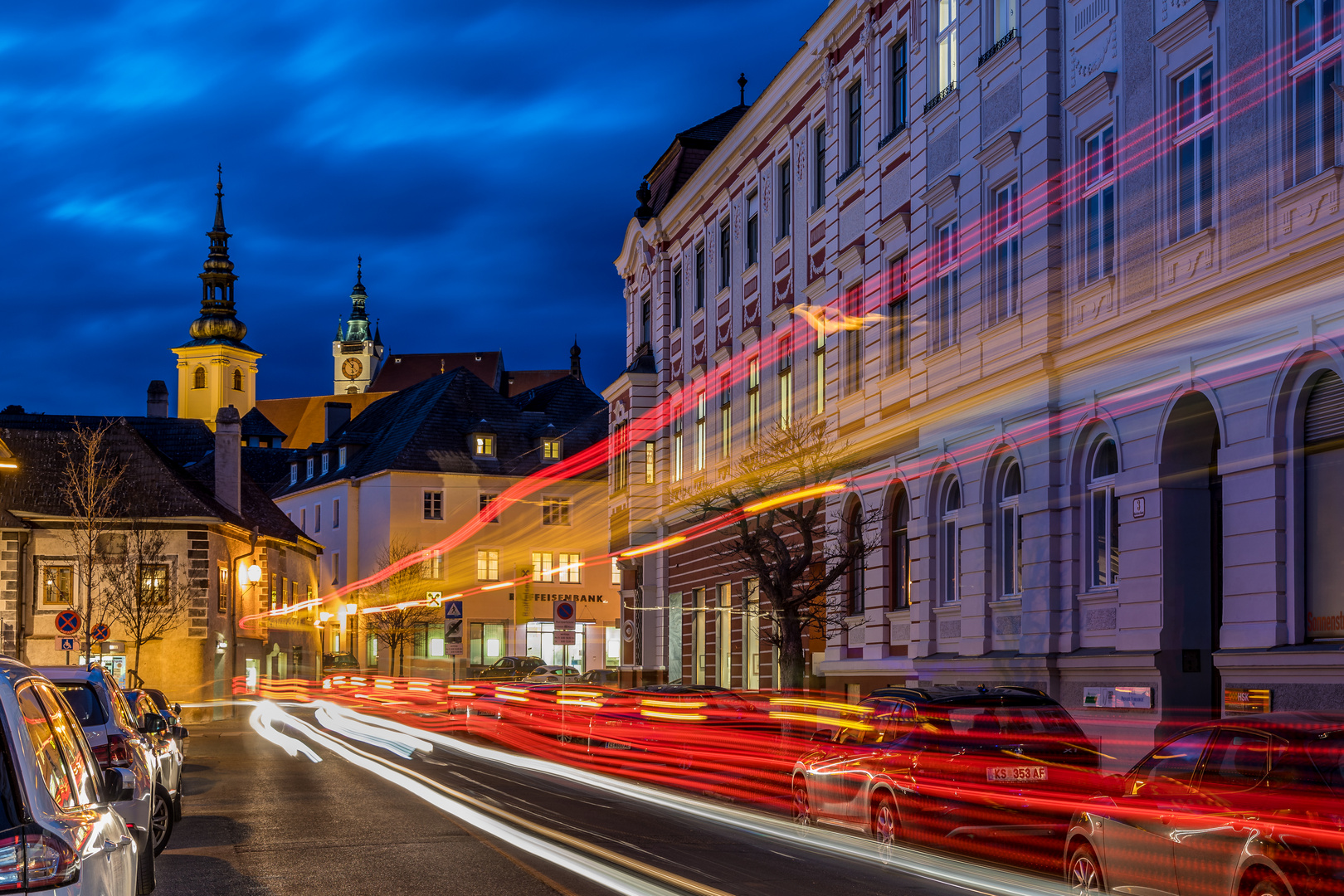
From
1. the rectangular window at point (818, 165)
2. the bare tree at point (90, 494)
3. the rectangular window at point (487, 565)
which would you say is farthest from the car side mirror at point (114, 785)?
the rectangular window at point (487, 565)

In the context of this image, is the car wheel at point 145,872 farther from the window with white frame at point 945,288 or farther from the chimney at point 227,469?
the chimney at point 227,469

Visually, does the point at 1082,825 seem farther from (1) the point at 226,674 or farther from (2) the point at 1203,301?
(1) the point at 226,674

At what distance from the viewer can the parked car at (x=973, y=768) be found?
13500 mm

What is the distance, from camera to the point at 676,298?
46.6 meters

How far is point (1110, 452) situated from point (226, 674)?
44144 millimetres

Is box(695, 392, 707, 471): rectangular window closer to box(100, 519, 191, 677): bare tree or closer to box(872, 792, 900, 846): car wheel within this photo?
box(100, 519, 191, 677): bare tree

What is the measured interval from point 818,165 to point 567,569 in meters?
54.2

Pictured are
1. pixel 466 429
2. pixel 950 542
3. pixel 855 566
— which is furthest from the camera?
pixel 466 429

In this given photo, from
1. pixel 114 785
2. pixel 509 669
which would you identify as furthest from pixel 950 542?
pixel 509 669

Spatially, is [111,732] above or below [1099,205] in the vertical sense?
below

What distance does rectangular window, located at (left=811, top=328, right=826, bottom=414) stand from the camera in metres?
33.8

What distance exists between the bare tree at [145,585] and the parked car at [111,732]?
128ft

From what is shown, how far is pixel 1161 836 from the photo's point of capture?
9617 mm

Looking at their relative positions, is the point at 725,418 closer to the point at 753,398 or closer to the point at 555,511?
the point at 753,398
